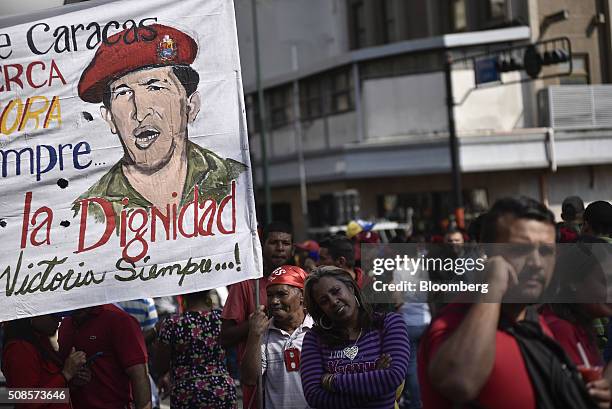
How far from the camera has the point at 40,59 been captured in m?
5.74

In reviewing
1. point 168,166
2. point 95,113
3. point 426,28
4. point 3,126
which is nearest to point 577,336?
point 168,166

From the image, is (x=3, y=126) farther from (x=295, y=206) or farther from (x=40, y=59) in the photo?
(x=295, y=206)

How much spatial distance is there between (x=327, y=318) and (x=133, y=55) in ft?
6.11

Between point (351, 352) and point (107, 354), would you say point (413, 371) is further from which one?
point (351, 352)

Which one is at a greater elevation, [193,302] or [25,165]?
[25,165]

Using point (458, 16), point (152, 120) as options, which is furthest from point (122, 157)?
point (458, 16)

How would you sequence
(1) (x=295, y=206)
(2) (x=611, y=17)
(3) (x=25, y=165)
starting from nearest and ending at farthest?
(3) (x=25, y=165) < (2) (x=611, y=17) < (1) (x=295, y=206)

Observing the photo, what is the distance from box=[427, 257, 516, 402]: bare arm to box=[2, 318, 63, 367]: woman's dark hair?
301 cm

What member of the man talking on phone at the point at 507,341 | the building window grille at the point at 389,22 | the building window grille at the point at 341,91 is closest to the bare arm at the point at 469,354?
the man talking on phone at the point at 507,341

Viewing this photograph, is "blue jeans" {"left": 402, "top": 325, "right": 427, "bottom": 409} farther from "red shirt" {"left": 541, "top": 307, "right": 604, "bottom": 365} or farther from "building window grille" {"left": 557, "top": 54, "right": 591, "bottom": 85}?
"building window grille" {"left": 557, "top": 54, "right": 591, "bottom": 85}

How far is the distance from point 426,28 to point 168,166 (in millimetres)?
29230

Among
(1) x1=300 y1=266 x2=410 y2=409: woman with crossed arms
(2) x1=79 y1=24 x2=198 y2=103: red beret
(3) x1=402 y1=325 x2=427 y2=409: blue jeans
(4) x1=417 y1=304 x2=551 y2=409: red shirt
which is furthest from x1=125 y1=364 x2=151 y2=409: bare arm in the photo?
(3) x1=402 y1=325 x2=427 y2=409: blue jeans

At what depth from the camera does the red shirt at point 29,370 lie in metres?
5.55

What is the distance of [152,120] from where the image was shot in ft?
18.6
